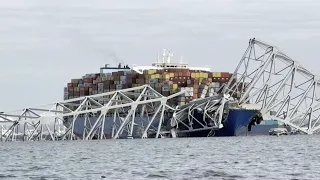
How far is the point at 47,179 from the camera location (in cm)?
4881

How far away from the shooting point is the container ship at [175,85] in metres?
134

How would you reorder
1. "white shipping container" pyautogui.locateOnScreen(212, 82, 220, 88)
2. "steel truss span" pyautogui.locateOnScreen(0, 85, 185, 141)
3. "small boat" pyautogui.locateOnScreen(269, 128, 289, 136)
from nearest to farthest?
1. "steel truss span" pyautogui.locateOnScreen(0, 85, 185, 141)
2. "small boat" pyautogui.locateOnScreen(269, 128, 289, 136)
3. "white shipping container" pyautogui.locateOnScreen(212, 82, 220, 88)

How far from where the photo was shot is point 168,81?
149 m

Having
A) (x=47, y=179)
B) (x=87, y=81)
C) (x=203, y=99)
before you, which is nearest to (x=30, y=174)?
(x=47, y=179)

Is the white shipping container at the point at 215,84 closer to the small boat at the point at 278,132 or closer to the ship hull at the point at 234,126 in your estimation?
the small boat at the point at 278,132

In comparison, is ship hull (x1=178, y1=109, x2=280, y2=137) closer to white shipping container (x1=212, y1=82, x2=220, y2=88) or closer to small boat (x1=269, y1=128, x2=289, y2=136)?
small boat (x1=269, y1=128, x2=289, y2=136)

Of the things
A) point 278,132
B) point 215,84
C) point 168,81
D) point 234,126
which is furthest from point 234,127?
point 215,84

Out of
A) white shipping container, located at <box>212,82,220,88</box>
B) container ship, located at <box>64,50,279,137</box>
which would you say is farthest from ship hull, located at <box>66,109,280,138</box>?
white shipping container, located at <box>212,82,220,88</box>

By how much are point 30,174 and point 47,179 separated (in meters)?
4.20

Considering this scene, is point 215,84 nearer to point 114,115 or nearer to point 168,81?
point 168,81

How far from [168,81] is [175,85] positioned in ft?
5.16

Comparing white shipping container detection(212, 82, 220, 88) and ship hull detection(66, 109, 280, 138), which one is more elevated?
white shipping container detection(212, 82, 220, 88)

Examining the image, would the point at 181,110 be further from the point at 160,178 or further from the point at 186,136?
the point at 160,178

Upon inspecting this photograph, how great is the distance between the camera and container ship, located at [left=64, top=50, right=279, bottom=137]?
134 metres
